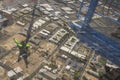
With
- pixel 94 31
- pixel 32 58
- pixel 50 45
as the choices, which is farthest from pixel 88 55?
pixel 94 31

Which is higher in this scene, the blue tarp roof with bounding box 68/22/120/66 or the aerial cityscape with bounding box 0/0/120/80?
the blue tarp roof with bounding box 68/22/120/66

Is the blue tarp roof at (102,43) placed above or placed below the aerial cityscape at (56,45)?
above

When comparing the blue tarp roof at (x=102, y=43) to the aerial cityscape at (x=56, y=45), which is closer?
the blue tarp roof at (x=102, y=43)

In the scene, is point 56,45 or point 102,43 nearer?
point 102,43

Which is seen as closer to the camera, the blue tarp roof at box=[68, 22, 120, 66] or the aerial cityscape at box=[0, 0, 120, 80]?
the blue tarp roof at box=[68, 22, 120, 66]

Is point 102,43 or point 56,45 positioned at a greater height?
point 102,43
